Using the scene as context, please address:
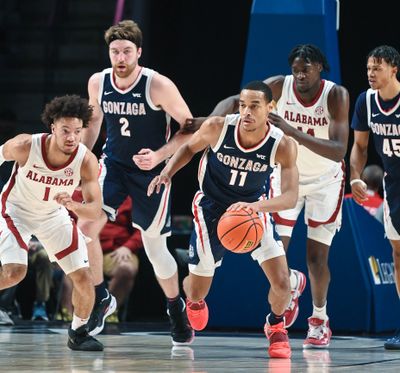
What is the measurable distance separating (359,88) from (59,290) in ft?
11.8

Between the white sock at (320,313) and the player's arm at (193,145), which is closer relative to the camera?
the player's arm at (193,145)

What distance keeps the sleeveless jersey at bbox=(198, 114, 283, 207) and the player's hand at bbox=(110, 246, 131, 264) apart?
2799mm

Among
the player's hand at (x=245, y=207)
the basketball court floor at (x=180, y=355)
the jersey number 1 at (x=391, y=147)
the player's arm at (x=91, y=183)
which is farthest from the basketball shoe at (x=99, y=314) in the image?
the jersey number 1 at (x=391, y=147)

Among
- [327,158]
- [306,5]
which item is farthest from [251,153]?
[306,5]

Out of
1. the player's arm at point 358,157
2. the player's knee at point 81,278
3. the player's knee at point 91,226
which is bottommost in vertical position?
the player's knee at point 81,278

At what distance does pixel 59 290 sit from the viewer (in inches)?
409

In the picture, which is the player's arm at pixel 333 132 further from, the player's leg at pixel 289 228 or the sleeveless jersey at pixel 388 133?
the player's leg at pixel 289 228

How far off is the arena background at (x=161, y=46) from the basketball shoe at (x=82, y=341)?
439 centimetres

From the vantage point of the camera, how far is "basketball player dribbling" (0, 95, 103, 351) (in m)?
6.94

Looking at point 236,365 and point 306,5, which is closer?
point 236,365

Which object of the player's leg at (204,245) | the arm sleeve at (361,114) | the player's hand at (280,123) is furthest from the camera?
the arm sleeve at (361,114)

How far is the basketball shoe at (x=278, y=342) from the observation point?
6.87m

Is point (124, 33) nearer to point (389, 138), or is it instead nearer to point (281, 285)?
point (389, 138)

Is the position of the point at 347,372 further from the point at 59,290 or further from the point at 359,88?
the point at 359,88
